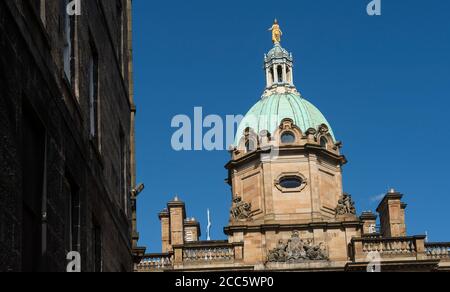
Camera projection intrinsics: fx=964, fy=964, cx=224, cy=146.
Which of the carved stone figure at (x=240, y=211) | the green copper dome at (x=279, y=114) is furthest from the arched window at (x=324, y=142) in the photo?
the carved stone figure at (x=240, y=211)

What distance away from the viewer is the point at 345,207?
54.0 metres

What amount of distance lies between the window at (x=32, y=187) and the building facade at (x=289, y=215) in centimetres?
3706

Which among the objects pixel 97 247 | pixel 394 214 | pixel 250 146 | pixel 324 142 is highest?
pixel 324 142

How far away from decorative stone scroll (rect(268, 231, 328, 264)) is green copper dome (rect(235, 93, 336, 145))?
798 centimetres

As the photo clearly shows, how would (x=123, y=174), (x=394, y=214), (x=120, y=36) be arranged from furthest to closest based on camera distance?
1. (x=394, y=214)
2. (x=120, y=36)
3. (x=123, y=174)

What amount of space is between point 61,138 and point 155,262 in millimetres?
37930

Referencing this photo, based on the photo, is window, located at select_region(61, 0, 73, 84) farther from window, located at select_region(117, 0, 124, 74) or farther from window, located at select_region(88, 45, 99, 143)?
window, located at select_region(117, 0, 124, 74)

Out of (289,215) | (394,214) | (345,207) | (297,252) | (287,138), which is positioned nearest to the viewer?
(297,252)

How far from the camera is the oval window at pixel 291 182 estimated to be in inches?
2221

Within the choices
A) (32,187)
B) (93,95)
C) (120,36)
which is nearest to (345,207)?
(120,36)

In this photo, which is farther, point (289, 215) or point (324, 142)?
point (324, 142)

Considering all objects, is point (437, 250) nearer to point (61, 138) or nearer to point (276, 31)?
point (276, 31)

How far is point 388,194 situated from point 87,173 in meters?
42.0
